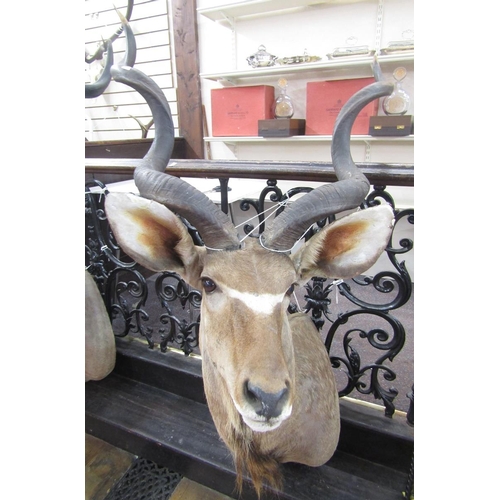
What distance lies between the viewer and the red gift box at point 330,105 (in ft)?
9.30

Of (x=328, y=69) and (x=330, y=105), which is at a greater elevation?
→ (x=328, y=69)

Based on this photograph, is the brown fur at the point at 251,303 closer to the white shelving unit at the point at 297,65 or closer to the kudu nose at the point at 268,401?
the kudu nose at the point at 268,401

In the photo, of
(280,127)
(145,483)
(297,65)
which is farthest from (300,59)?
(145,483)

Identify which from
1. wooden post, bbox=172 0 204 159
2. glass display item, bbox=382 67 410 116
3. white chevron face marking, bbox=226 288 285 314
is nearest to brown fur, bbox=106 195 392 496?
white chevron face marking, bbox=226 288 285 314

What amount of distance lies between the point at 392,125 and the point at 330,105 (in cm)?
61

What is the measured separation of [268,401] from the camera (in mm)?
688

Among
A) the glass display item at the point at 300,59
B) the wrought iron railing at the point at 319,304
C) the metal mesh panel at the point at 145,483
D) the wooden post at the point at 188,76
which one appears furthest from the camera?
the wooden post at the point at 188,76

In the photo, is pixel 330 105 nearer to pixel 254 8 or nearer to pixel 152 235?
pixel 254 8

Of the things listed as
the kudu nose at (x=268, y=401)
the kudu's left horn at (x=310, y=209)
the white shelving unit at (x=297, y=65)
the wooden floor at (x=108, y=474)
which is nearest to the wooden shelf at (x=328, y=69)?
the white shelving unit at (x=297, y=65)

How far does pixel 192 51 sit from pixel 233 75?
0.89 meters

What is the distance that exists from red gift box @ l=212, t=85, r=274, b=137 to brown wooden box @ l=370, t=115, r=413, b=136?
1.05 metres

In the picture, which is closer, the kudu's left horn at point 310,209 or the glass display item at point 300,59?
the kudu's left horn at point 310,209

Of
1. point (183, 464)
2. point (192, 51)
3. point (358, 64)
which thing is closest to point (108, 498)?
point (183, 464)

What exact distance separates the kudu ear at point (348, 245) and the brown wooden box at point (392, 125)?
7.12 feet
